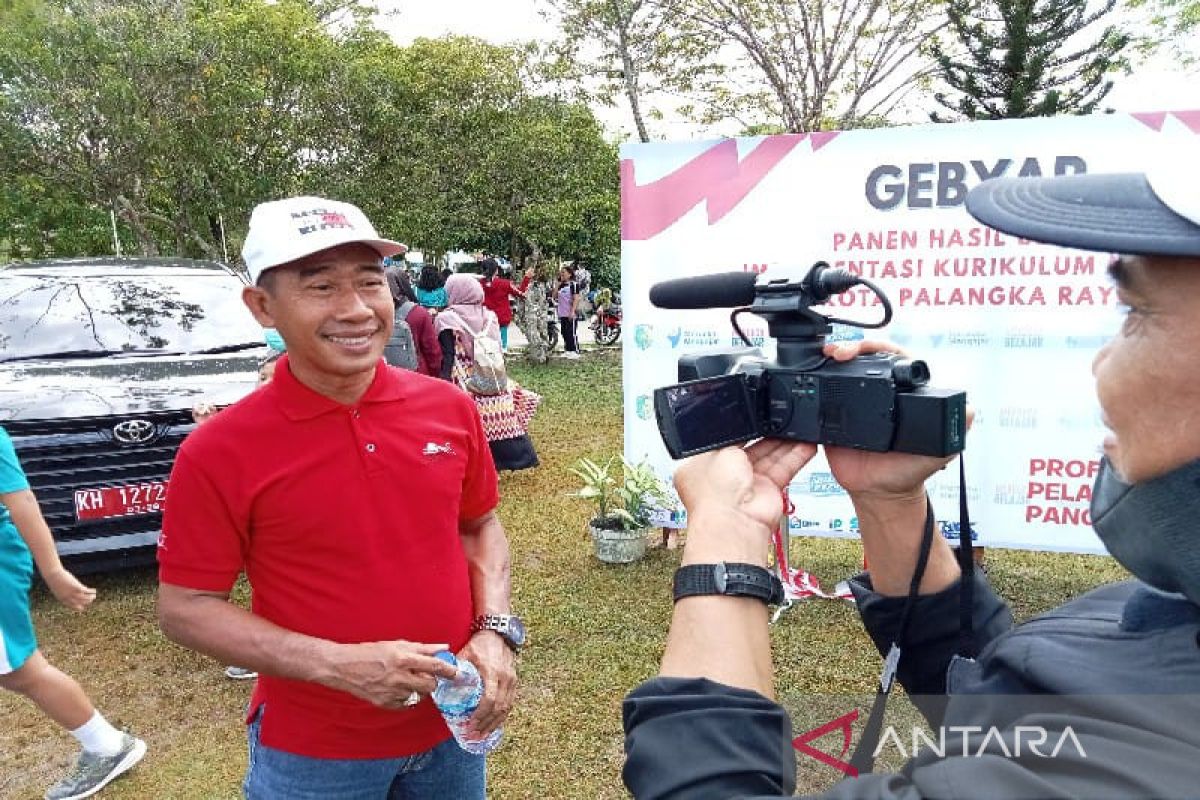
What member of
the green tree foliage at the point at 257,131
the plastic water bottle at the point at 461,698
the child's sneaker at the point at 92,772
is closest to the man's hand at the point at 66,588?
the child's sneaker at the point at 92,772

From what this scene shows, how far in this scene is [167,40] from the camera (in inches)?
414

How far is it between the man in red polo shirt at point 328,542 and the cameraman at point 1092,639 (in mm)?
838

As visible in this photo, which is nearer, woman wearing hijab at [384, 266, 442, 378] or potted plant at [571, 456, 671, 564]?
potted plant at [571, 456, 671, 564]

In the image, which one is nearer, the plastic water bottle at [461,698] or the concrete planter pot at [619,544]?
the plastic water bottle at [461,698]

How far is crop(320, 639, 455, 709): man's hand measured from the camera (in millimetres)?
1508

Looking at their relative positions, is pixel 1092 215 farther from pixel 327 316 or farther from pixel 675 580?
pixel 327 316

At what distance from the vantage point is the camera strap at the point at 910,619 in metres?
1.17

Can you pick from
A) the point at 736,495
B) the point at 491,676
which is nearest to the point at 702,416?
the point at 736,495

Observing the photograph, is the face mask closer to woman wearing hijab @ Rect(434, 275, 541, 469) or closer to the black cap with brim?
the black cap with brim

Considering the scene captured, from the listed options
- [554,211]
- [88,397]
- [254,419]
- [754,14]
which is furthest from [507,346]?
[254,419]

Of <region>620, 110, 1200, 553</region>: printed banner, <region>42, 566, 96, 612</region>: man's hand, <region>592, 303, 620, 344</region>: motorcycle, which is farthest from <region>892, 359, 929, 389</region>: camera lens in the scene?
<region>592, 303, 620, 344</region>: motorcycle

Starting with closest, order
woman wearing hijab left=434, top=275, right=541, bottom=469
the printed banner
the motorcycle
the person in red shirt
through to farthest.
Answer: the printed banner
woman wearing hijab left=434, top=275, right=541, bottom=469
the person in red shirt
the motorcycle

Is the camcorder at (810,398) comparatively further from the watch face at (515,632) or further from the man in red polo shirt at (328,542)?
the watch face at (515,632)

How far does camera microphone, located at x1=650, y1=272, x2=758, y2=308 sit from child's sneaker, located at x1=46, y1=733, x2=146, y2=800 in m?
2.79
